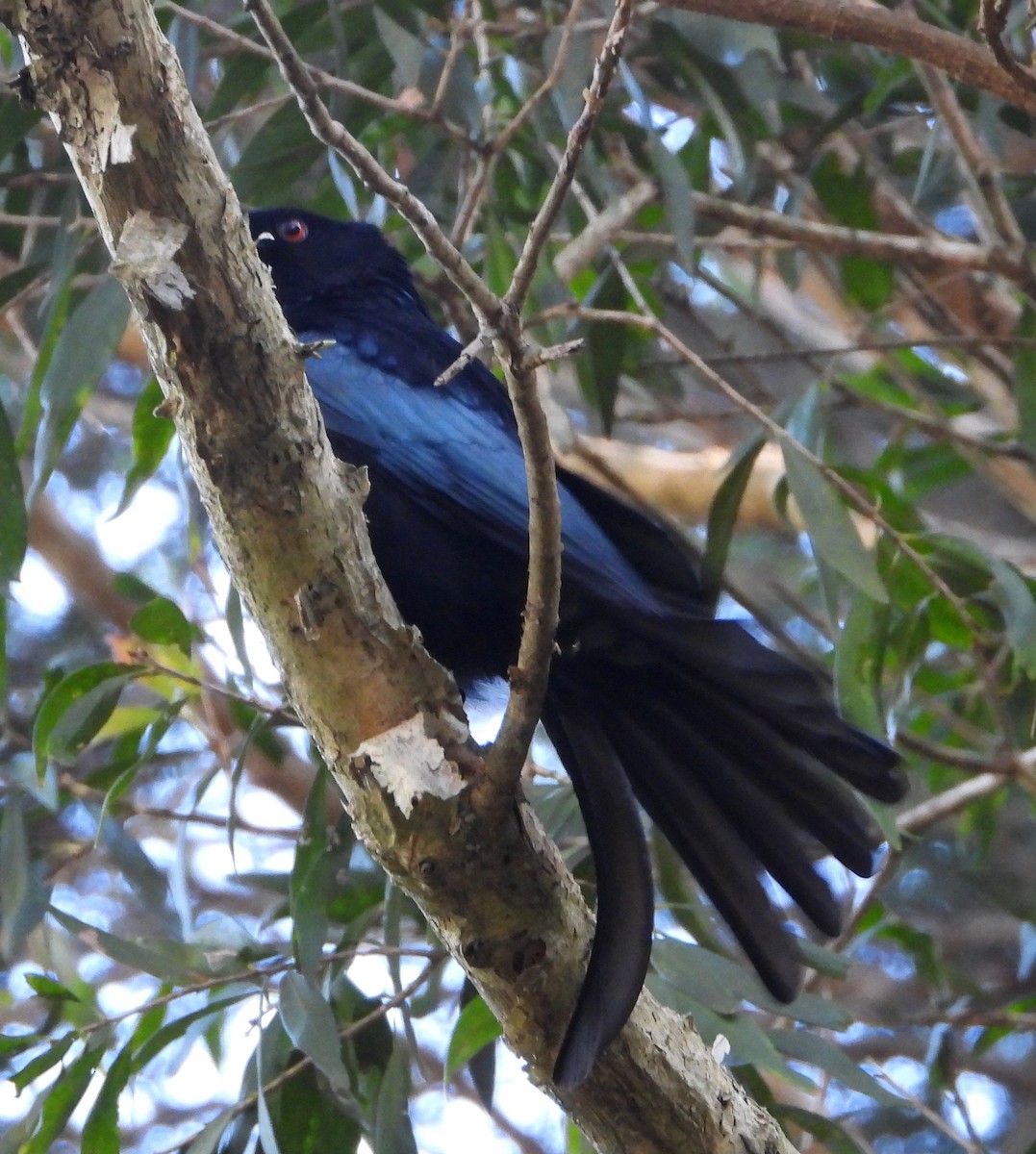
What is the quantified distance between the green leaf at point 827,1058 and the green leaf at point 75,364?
5.10ft

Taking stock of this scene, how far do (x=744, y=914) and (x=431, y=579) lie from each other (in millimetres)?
670

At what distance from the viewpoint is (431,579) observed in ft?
7.44

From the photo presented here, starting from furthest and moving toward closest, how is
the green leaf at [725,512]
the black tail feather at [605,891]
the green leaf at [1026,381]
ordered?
the green leaf at [1026,381] < the green leaf at [725,512] < the black tail feather at [605,891]

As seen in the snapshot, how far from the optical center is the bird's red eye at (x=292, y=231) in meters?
2.84

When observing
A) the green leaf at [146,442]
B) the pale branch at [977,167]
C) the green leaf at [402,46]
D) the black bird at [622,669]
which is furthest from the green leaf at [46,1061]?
the pale branch at [977,167]

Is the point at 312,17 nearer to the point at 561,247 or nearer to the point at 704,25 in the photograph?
the point at 704,25

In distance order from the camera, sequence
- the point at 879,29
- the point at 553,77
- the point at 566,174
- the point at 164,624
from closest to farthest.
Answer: the point at 566,174 → the point at 879,29 → the point at 553,77 → the point at 164,624

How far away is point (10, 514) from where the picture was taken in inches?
97.0

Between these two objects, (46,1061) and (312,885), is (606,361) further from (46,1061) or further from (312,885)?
(46,1061)

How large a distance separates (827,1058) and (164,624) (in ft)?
4.62

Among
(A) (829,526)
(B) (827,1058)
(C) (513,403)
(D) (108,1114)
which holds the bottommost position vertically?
(B) (827,1058)

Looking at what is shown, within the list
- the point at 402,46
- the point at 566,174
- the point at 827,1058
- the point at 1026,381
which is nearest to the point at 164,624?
the point at 402,46

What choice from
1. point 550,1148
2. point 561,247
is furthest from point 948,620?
point 550,1148

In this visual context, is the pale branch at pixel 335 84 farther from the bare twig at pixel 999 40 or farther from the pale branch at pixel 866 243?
the bare twig at pixel 999 40
